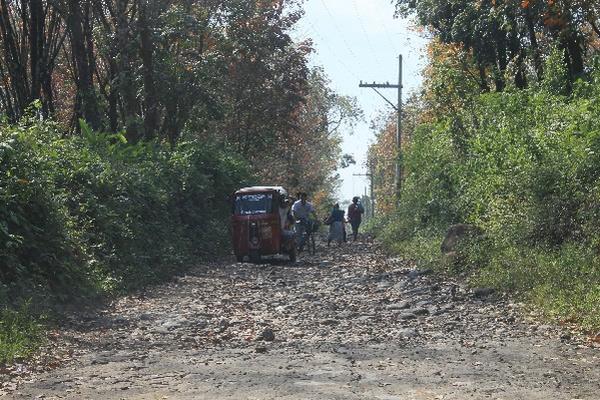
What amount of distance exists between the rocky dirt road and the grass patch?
357mm

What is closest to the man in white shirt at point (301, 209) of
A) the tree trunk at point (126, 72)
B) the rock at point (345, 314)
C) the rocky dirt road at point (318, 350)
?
the tree trunk at point (126, 72)

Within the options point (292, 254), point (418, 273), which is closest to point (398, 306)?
point (418, 273)

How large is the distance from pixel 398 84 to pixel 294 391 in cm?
5188

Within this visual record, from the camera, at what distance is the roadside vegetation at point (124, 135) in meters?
15.9

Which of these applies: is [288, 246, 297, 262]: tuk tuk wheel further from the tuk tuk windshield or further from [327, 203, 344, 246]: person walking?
[327, 203, 344, 246]: person walking

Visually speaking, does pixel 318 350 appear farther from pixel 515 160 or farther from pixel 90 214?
pixel 515 160

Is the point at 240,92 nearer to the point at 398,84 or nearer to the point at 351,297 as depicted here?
the point at 398,84

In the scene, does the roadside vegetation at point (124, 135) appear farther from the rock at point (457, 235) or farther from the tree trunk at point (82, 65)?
the rock at point (457, 235)

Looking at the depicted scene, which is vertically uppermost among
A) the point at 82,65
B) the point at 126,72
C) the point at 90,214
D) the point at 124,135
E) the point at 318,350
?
the point at 126,72

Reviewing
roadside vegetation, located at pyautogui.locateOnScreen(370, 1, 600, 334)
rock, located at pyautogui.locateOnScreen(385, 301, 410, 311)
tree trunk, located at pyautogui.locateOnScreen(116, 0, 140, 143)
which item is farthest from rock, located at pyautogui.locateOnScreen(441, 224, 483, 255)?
tree trunk, located at pyautogui.locateOnScreen(116, 0, 140, 143)

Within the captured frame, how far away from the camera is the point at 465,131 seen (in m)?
29.9

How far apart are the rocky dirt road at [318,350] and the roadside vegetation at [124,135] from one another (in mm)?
1278

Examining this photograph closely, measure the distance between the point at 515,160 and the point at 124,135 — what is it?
15220 mm

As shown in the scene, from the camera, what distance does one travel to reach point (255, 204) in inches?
1126
